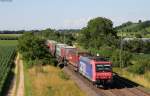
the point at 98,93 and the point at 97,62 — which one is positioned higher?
the point at 97,62

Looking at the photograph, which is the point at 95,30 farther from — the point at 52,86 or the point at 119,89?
the point at 119,89

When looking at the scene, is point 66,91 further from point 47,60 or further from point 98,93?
point 47,60

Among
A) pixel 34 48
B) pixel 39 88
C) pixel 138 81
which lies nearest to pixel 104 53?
pixel 34 48

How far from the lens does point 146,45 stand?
103250 millimetres

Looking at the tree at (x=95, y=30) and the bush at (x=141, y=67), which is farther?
the tree at (x=95, y=30)

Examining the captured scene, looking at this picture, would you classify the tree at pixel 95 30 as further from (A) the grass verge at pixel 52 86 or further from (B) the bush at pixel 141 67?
(A) the grass verge at pixel 52 86

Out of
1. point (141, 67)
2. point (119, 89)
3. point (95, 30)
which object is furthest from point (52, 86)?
point (95, 30)

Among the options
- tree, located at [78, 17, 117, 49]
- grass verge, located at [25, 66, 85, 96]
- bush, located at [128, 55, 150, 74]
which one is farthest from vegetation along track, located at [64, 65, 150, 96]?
tree, located at [78, 17, 117, 49]

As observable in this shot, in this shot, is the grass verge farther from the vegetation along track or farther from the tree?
the tree

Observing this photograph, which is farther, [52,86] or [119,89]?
[52,86]

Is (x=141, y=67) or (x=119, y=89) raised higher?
(x=141, y=67)

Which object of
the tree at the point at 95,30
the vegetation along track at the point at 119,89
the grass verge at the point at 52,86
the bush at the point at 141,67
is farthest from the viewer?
the tree at the point at 95,30

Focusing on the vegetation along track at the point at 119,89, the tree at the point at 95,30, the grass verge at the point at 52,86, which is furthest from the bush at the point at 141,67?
the tree at the point at 95,30

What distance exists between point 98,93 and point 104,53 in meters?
43.6
